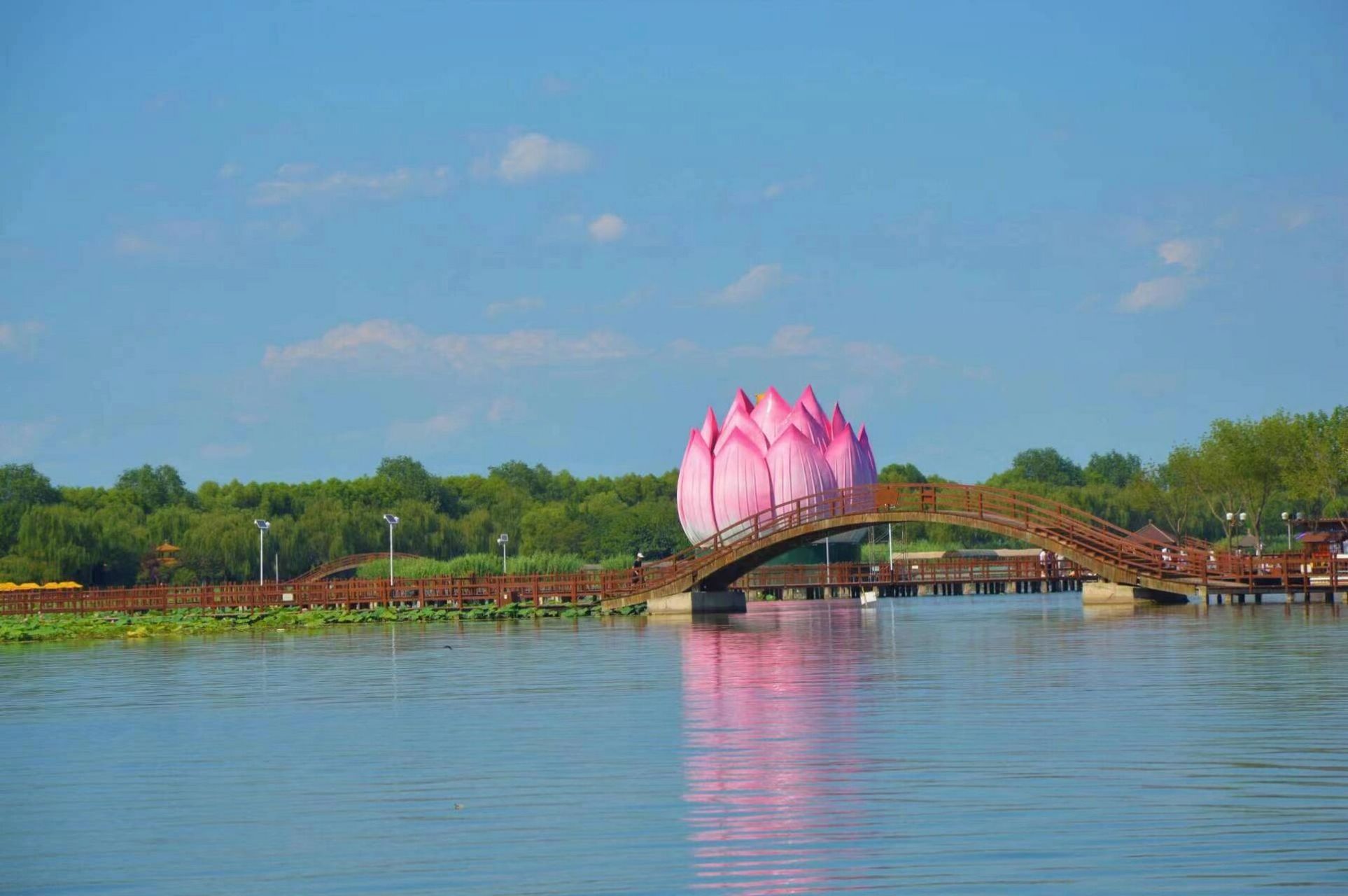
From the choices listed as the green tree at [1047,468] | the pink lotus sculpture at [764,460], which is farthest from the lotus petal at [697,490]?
the green tree at [1047,468]

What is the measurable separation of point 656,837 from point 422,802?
9.13 feet

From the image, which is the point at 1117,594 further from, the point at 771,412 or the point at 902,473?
the point at 902,473

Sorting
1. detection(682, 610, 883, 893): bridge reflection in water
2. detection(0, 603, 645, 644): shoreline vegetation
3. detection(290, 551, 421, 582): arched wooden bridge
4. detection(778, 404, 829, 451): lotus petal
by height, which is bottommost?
detection(682, 610, 883, 893): bridge reflection in water

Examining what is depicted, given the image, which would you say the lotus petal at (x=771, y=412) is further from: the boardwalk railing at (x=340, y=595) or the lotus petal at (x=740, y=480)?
the boardwalk railing at (x=340, y=595)

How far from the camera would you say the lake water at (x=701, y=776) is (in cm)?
1179

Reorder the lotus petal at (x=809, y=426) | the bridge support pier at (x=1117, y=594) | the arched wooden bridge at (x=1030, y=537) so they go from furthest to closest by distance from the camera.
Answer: the lotus petal at (x=809, y=426)
the bridge support pier at (x=1117, y=594)
the arched wooden bridge at (x=1030, y=537)

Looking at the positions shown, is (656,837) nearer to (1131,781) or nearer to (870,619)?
(1131,781)

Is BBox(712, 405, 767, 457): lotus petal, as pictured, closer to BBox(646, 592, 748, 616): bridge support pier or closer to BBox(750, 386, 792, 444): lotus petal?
BBox(750, 386, 792, 444): lotus petal

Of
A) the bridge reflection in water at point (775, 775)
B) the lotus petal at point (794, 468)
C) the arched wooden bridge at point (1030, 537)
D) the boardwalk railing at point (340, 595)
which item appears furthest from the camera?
the lotus petal at point (794, 468)

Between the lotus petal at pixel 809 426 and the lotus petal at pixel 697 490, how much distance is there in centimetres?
364

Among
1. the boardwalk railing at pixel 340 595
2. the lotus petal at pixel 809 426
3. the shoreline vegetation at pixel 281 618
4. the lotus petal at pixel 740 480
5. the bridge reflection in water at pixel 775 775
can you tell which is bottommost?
the bridge reflection in water at pixel 775 775

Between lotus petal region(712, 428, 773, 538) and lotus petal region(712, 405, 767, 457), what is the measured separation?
89 mm

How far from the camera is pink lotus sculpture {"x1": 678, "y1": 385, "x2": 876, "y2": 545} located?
68375 mm

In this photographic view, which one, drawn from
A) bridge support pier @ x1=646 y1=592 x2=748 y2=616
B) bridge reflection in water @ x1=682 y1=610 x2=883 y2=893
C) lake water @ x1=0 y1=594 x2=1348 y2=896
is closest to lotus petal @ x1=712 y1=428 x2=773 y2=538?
bridge support pier @ x1=646 y1=592 x2=748 y2=616
